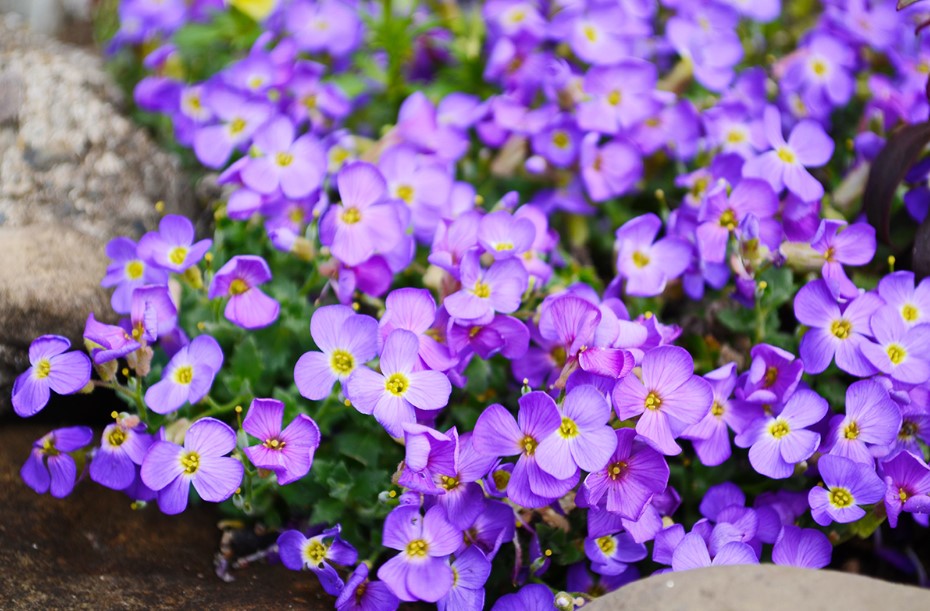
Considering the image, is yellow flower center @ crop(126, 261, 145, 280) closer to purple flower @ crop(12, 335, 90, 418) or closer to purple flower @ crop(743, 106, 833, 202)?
purple flower @ crop(12, 335, 90, 418)

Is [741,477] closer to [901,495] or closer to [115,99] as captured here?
[901,495]

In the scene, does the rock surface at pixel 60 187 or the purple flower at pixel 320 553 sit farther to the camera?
the rock surface at pixel 60 187

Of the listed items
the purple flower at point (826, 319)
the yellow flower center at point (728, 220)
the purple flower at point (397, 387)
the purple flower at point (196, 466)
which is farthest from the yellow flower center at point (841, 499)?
the purple flower at point (196, 466)

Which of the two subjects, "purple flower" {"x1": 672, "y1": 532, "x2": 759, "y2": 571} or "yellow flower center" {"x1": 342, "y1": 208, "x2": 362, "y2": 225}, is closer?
"purple flower" {"x1": 672, "y1": 532, "x2": 759, "y2": 571}

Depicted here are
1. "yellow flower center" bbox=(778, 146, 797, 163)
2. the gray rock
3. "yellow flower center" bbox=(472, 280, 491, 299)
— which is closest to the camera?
the gray rock

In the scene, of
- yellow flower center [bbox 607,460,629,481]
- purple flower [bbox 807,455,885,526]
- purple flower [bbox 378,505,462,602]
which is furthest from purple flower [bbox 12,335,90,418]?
purple flower [bbox 807,455,885,526]

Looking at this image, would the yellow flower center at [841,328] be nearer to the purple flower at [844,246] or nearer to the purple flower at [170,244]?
the purple flower at [844,246]

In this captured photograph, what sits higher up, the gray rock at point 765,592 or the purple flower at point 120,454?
the gray rock at point 765,592
